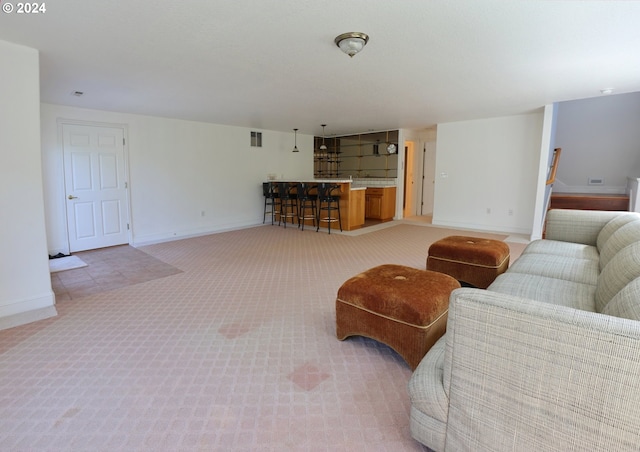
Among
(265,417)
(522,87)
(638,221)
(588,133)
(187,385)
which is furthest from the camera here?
(588,133)

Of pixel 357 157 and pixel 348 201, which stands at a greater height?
pixel 357 157

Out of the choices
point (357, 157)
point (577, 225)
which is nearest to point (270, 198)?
point (357, 157)

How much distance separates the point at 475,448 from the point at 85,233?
244 inches

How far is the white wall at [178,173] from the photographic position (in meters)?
5.07

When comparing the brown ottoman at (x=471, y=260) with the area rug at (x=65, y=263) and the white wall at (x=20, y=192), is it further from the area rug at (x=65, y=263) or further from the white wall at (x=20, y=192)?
the area rug at (x=65, y=263)

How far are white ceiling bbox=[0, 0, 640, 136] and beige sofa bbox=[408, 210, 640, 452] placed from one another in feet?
6.62

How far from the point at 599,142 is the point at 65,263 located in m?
10.1

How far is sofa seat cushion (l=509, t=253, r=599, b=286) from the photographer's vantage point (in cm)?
235

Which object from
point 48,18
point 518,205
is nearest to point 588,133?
point 518,205

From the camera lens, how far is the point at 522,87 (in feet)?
14.0

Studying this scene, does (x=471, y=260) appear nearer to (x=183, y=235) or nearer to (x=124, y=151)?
(x=183, y=235)

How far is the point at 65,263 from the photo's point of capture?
465 cm

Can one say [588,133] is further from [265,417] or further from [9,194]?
[9,194]

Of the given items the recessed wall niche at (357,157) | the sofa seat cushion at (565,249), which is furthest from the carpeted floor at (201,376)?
the recessed wall niche at (357,157)
